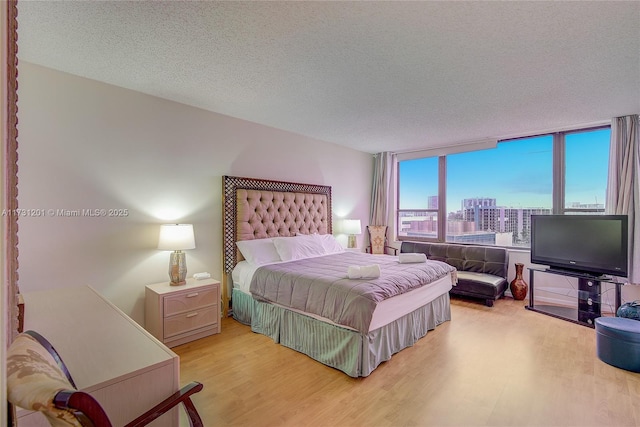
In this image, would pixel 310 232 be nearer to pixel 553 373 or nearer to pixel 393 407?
pixel 393 407

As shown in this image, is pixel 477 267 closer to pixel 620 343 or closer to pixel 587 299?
pixel 587 299

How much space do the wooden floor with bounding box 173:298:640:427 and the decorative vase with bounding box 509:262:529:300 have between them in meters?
1.17

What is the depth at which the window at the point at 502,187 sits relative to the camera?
4168mm

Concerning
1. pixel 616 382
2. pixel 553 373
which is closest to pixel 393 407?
pixel 553 373

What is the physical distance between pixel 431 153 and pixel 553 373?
3845 mm

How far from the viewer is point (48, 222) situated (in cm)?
A: 247

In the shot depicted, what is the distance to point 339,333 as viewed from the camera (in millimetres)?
2469

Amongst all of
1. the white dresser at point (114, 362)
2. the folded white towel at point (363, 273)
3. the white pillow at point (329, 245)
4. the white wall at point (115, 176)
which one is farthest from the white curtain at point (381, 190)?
the white dresser at point (114, 362)

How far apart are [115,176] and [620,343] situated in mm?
4852

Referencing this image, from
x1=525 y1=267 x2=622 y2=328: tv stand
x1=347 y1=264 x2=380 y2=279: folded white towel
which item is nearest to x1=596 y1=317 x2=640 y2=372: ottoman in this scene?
x1=525 y1=267 x2=622 y2=328: tv stand

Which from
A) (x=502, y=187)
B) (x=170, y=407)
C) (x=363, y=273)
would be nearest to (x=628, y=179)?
(x=502, y=187)

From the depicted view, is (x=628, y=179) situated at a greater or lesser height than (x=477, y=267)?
greater

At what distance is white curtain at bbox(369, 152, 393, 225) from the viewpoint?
19.4 ft

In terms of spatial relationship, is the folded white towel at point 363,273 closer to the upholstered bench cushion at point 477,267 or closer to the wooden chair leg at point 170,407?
the wooden chair leg at point 170,407
